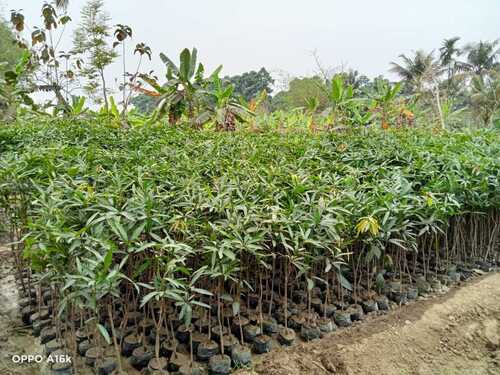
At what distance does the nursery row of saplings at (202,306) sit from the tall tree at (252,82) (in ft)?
90.7

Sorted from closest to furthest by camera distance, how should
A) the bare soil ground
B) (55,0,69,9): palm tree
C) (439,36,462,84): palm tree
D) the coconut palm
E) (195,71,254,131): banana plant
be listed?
1. the bare soil ground
2. (195,71,254,131): banana plant
3. (55,0,69,9): palm tree
4. the coconut palm
5. (439,36,462,84): palm tree

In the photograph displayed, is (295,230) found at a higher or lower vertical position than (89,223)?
lower

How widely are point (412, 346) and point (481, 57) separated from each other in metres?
26.0

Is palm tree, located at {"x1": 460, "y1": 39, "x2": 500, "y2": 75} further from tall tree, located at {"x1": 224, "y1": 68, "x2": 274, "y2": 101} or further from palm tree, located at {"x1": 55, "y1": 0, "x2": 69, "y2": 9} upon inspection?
palm tree, located at {"x1": 55, "y1": 0, "x2": 69, "y2": 9}

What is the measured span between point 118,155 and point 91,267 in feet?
4.32

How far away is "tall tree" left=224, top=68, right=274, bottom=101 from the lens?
29.2m

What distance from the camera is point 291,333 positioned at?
5.75 ft

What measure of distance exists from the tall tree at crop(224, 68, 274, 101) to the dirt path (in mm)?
27737

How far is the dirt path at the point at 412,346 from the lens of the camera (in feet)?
5.23

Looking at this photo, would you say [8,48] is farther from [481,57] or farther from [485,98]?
[481,57]

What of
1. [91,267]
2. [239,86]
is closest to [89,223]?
[91,267]

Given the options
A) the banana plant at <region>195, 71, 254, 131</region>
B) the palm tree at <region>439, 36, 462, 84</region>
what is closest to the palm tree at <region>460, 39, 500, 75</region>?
the palm tree at <region>439, 36, 462, 84</region>

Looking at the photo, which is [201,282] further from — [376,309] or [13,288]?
[13,288]

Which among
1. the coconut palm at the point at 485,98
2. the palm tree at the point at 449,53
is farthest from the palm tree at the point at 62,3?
the palm tree at the point at 449,53
